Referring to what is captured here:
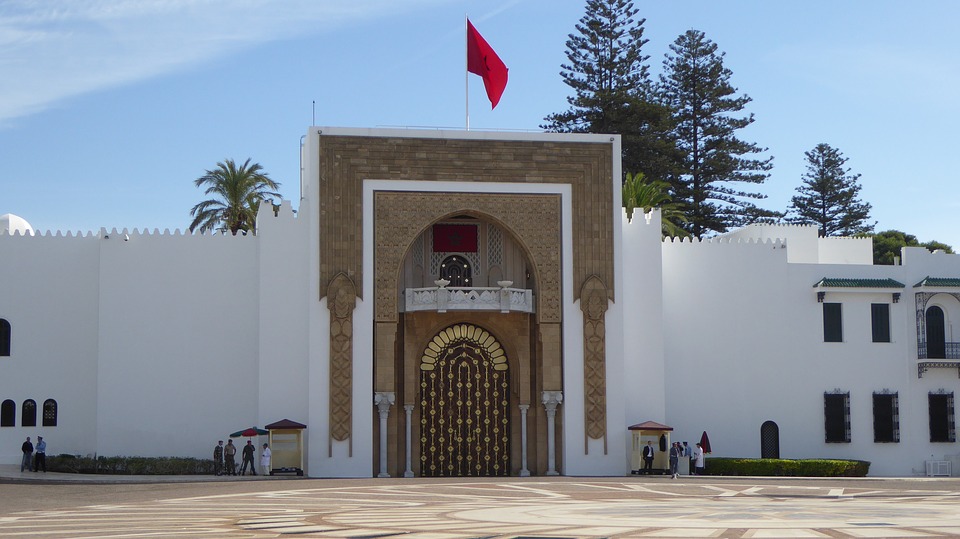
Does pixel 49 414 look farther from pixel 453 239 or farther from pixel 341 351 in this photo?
pixel 453 239

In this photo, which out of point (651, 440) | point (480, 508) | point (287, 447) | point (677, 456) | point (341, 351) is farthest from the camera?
point (651, 440)

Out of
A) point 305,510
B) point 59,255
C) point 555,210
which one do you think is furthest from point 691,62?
point 305,510

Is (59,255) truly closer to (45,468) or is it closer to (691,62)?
(45,468)

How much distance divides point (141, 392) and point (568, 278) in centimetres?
1130

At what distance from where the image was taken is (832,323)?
3522 centimetres

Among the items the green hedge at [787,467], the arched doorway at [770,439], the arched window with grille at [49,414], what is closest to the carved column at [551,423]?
the green hedge at [787,467]

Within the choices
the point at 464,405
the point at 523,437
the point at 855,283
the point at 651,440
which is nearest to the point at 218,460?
the point at 464,405

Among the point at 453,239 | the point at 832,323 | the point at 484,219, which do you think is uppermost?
the point at 484,219

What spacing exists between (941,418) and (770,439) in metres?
5.01

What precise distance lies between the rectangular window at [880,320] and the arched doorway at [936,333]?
1204 millimetres

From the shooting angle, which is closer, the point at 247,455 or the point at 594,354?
the point at 247,455

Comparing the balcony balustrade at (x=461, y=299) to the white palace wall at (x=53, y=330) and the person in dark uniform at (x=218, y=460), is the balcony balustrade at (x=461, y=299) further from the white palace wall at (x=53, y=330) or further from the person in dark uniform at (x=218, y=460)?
the white palace wall at (x=53, y=330)

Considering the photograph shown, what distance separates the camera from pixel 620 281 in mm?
32969

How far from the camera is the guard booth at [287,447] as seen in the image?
31.0m
